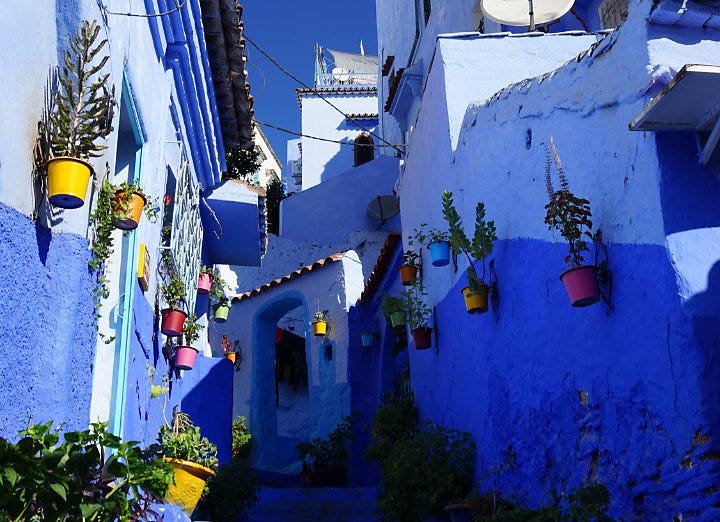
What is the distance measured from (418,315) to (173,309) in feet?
11.9

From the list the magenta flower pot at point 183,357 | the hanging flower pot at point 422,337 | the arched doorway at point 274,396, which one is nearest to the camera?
the magenta flower pot at point 183,357

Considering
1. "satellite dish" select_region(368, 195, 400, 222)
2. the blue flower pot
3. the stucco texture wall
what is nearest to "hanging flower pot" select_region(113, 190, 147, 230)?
the stucco texture wall

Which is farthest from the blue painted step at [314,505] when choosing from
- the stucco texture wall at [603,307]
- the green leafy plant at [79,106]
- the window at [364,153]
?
the window at [364,153]

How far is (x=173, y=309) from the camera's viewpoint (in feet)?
25.1

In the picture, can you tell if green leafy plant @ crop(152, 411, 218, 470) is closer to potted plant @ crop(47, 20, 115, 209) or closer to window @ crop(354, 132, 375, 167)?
potted plant @ crop(47, 20, 115, 209)

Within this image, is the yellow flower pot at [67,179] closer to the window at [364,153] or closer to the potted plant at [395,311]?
the potted plant at [395,311]

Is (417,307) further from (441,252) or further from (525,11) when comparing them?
(525,11)

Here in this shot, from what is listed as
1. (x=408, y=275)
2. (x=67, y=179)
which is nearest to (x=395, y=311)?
(x=408, y=275)

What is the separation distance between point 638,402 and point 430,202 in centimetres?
558

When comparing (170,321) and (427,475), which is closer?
(170,321)

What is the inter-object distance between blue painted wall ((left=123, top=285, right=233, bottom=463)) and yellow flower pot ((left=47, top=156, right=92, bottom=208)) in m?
2.35

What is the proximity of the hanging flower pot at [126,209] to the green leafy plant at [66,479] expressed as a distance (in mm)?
1951

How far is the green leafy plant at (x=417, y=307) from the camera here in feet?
34.2

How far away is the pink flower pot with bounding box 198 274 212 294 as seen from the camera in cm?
995
